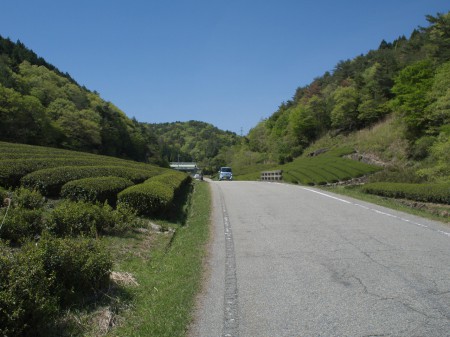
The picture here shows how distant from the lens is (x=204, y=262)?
24.7 ft

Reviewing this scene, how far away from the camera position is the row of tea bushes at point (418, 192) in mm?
15914

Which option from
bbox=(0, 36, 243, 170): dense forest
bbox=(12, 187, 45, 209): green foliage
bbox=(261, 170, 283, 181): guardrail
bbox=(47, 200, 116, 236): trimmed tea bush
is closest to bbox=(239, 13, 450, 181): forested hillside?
bbox=(261, 170, 283, 181): guardrail

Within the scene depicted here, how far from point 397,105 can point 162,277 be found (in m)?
39.3

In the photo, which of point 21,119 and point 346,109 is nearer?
point 21,119

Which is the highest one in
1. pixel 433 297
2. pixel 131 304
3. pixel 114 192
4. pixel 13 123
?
pixel 13 123

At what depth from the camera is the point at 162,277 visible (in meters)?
6.81

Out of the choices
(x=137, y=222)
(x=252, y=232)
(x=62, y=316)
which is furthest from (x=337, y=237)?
(x=62, y=316)

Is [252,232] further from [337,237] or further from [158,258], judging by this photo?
[158,258]

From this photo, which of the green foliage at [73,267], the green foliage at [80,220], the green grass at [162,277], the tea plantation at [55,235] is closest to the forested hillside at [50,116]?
the tea plantation at [55,235]

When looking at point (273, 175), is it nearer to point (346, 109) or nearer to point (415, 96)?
point (415, 96)

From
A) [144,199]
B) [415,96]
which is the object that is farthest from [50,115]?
[144,199]

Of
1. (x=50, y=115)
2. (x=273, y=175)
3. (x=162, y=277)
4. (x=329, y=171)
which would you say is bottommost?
(x=162, y=277)

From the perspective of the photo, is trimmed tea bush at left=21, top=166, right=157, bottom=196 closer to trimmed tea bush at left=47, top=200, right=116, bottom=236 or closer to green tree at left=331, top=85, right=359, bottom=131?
trimmed tea bush at left=47, top=200, right=116, bottom=236

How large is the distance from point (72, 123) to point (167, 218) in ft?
149
